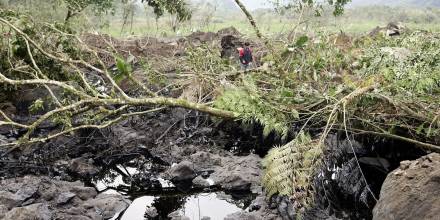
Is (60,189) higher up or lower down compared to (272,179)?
lower down

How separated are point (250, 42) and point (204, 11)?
403 inches

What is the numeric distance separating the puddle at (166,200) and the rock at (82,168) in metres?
0.21

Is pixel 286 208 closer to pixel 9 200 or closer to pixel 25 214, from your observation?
pixel 25 214

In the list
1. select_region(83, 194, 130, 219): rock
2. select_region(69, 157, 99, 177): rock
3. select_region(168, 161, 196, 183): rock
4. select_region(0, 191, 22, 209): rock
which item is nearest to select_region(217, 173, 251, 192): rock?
select_region(168, 161, 196, 183): rock

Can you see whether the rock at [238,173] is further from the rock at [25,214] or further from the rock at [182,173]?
the rock at [25,214]

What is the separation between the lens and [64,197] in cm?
641

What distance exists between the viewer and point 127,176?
7.95 meters

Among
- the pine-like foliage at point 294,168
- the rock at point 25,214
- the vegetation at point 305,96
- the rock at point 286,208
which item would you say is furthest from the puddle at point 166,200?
the pine-like foliage at point 294,168

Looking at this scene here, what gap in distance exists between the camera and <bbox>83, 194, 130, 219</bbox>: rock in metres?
6.28

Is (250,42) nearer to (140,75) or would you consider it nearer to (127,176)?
(140,75)

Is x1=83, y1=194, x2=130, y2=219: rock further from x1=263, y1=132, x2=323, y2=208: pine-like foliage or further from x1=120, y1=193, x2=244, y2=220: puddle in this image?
x1=263, y1=132, x2=323, y2=208: pine-like foliage

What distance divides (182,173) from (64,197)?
1.95 m

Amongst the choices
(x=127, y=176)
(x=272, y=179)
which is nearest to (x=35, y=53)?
(x=127, y=176)

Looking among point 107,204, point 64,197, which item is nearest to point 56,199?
point 64,197
